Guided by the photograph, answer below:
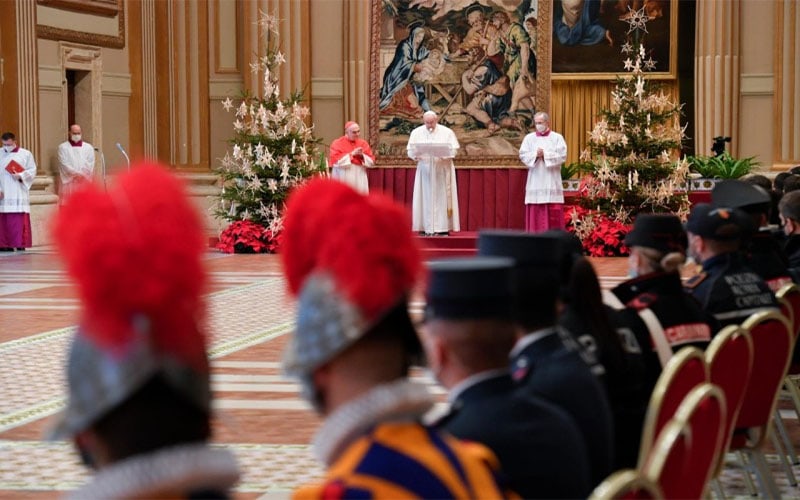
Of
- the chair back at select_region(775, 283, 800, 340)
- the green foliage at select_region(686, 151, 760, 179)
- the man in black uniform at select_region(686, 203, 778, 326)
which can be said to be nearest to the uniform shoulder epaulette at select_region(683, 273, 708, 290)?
the man in black uniform at select_region(686, 203, 778, 326)

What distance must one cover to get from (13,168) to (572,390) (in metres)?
18.6

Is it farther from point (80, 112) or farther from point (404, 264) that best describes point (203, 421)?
point (80, 112)

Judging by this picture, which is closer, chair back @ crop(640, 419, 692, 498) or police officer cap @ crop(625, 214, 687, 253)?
chair back @ crop(640, 419, 692, 498)

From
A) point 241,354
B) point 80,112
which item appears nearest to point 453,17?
point 80,112

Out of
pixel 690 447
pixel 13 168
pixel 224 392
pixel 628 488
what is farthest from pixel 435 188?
pixel 628 488

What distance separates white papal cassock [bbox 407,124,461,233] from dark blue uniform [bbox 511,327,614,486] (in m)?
17.2

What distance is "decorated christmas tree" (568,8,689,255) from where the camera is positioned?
19.4 metres

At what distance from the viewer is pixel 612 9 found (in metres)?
27.7

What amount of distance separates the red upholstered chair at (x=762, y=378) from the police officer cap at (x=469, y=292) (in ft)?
8.65

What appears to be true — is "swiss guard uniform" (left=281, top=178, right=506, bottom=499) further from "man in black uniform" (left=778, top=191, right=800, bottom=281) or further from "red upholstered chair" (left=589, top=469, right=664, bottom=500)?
"man in black uniform" (left=778, top=191, right=800, bottom=281)

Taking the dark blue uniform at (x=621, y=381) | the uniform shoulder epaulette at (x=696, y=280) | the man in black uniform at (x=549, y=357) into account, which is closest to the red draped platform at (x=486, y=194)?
the uniform shoulder epaulette at (x=696, y=280)

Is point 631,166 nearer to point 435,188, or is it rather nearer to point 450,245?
point 450,245

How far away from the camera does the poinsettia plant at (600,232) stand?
19.6 m

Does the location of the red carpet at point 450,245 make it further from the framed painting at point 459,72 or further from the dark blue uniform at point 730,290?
the dark blue uniform at point 730,290
